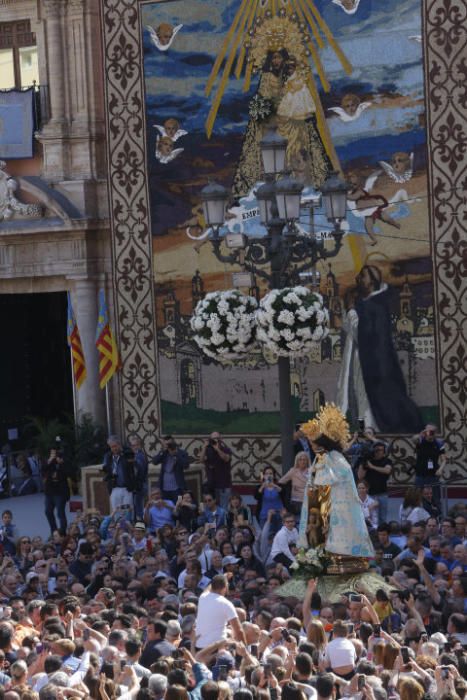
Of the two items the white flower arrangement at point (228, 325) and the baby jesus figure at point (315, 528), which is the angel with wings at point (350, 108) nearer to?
the white flower arrangement at point (228, 325)

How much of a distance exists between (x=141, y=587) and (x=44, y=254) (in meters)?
13.3

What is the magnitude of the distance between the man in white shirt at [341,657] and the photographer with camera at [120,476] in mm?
11440

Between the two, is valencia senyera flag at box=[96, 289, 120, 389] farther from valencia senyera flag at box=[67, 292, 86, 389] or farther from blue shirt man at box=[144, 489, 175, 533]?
blue shirt man at box=[144, 489, 175, 533]

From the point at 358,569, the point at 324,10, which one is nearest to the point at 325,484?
the point at 358,569

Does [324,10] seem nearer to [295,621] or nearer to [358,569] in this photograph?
[358,569]

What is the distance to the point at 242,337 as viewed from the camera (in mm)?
19188

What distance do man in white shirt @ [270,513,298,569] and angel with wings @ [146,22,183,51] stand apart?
38.0 ft

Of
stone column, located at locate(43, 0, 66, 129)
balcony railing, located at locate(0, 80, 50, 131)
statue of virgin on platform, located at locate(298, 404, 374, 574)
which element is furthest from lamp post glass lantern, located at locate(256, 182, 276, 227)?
balcony railing, located at locate(0, 80, 50, 131)

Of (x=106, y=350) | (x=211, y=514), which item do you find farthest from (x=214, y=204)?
(x=106, y=350)

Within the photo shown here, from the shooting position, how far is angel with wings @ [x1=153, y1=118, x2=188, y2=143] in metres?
28.5

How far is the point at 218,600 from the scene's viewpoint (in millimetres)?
14094

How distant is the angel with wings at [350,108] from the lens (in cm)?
2691

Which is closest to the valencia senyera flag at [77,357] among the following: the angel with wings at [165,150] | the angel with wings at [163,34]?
the angel with wings at [165,150]

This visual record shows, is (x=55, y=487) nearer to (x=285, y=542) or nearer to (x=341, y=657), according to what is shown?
(x=285, y=542)
